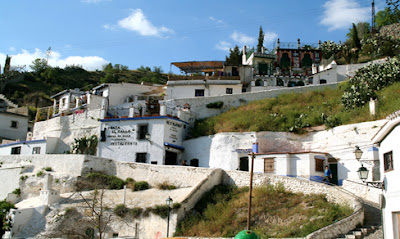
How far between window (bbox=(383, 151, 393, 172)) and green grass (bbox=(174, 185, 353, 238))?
187 inches

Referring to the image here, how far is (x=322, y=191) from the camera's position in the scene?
2178 centimetres

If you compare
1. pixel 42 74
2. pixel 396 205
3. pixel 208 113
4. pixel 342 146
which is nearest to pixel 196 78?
pixel 208 113

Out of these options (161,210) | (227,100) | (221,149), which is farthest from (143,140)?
(161,210)

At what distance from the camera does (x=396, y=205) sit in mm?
13234

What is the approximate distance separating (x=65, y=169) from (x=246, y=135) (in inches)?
559

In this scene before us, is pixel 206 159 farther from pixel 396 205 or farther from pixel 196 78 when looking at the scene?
pixel 396 205

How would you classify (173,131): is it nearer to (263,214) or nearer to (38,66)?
(263,214)

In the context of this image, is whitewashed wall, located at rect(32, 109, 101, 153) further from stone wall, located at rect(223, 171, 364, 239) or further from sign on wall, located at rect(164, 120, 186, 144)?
stone wall, located at rect(223, 171, 364, 239)

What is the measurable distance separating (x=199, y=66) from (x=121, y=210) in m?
27.1

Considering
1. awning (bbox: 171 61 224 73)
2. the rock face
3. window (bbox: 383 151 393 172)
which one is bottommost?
window (bbox: 383 151 393 172)

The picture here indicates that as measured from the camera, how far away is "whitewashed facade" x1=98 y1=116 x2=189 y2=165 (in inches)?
1277

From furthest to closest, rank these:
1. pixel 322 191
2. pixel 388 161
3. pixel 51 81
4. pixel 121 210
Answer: pixel 51 81, pixel 121 210, pixel 322 191, pixel 388 161

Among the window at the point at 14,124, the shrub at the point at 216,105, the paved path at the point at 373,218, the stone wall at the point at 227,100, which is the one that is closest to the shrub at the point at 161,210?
the paved path at the point at 373,218

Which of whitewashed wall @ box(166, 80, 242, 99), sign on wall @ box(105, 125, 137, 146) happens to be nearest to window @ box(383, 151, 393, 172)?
sign on wall @ box(105, 125, 137, 146)
